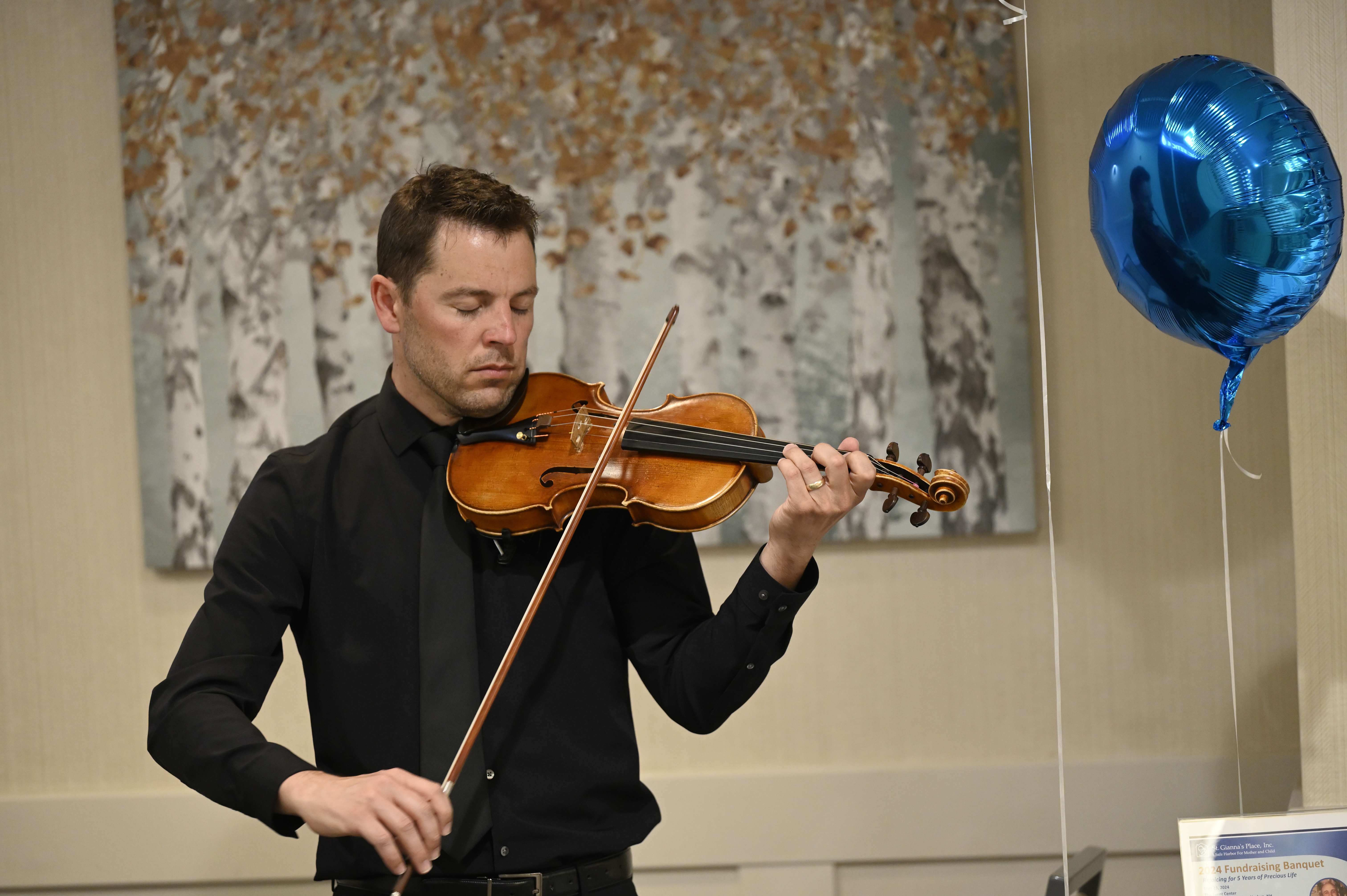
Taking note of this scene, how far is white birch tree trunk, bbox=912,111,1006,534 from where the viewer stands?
2365mm

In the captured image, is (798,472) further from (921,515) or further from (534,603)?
(534,603)

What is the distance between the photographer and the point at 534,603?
124 cm

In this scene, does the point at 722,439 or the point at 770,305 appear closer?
the point at 722,439

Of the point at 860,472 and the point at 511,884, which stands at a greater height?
the point at 860,472

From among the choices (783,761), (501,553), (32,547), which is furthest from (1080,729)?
(32,547)

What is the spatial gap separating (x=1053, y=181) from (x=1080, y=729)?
1198 mm

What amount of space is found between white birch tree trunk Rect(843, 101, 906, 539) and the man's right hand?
1.43 m

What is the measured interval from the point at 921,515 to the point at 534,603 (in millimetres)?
458

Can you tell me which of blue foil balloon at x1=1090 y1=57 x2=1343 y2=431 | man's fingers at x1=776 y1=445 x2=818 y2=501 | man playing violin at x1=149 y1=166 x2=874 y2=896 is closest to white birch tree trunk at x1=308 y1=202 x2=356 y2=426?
man playing violin at x1=149 y1=166 x2=874 y2=896

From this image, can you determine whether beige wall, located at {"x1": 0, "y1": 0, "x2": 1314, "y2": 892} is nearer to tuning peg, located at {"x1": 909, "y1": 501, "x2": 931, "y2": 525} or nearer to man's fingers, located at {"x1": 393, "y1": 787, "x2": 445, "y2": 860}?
tuning peg, located at {"x1": 909, "y1": 501, "x2": 931, "y2": 525}

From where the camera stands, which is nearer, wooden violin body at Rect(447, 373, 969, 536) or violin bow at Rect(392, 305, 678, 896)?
violin bow at Rect(392, 305, 678, 896)

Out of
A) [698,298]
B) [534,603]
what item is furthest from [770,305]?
[534,603]

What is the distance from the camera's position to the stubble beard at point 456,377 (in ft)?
4.59

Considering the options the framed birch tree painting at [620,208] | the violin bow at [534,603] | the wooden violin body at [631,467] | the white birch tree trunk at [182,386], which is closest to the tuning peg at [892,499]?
the wooden violin body at [631,467]
